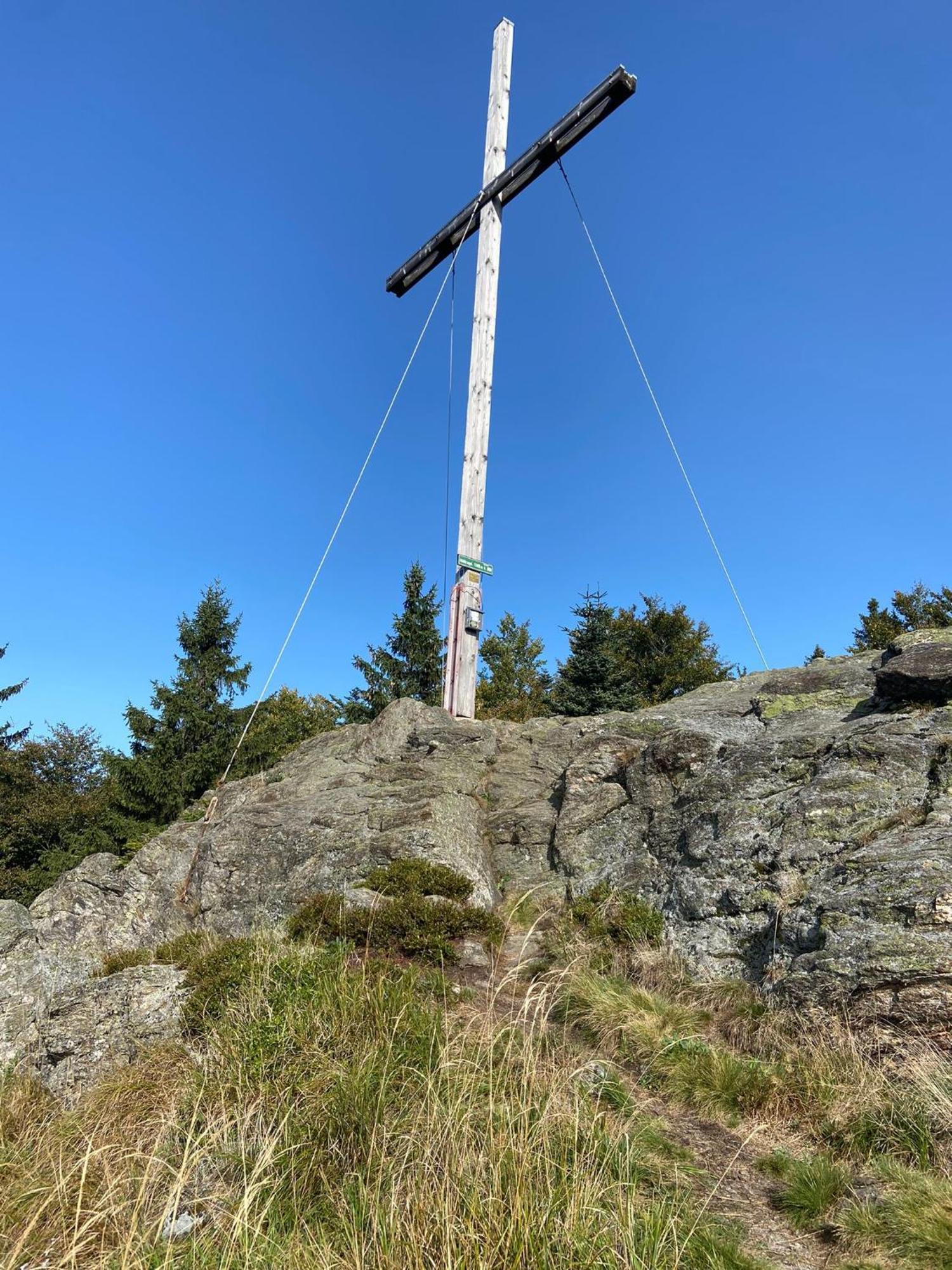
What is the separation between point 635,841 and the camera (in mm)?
7691

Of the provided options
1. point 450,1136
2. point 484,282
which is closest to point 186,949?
point 450,1136

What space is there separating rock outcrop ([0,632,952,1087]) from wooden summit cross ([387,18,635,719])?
1.22 metres

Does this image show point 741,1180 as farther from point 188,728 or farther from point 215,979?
point 188,728

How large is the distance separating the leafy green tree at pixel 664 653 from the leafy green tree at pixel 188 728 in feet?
54.2

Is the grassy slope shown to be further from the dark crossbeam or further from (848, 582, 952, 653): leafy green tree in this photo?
(848, 582, 952, 653): leafy green tree

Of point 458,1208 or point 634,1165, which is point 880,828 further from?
point 458,1208

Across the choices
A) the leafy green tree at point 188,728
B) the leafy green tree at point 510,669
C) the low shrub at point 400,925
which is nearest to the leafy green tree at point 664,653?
the leafy green tree at point 510,669

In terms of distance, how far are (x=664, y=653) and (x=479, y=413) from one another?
2256 cm

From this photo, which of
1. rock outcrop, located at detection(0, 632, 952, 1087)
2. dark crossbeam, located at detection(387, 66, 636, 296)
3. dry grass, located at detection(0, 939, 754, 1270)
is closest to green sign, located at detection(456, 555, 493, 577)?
rock outcrop, located at detection(0, 632, 952, 1087)

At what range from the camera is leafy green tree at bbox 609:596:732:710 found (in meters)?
30.3

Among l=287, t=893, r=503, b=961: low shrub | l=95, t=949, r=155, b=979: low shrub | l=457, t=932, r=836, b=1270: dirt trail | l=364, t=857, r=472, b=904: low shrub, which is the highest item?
l=364, t=857, r=472, b=904: low shrub

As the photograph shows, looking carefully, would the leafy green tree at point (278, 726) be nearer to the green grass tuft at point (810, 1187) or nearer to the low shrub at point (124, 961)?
the low shrub at point (124, 961)

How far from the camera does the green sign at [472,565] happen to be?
35.8 feet

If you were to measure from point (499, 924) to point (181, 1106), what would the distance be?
376cm
